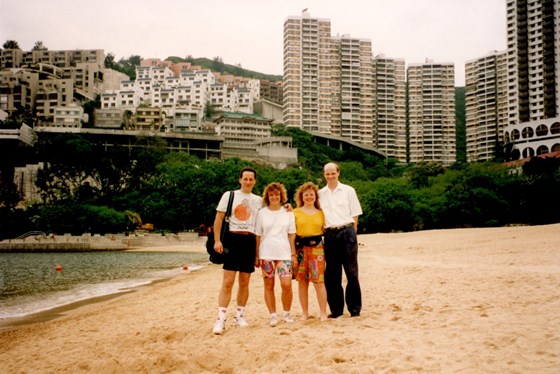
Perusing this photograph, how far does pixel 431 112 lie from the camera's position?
12238cm

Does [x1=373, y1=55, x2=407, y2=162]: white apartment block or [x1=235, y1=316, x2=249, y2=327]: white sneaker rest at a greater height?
[x1=373, y1=55, x2=407, y2=162]: white apartment block

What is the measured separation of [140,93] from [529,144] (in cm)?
8982

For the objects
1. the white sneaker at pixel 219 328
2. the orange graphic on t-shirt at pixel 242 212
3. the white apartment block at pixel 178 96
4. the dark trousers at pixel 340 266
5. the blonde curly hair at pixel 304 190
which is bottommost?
the white sneaker at pixel 219 328

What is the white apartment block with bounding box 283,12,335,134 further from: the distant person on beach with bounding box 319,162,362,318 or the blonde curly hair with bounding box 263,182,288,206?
the blonde curly hair with bounding box 263,182,288,206

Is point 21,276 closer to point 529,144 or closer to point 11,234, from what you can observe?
point 11,234

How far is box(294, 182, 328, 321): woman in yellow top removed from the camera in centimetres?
612

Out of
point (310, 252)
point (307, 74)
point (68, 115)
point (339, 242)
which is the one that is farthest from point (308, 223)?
point (307, 74)

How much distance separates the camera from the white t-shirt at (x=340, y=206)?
624cm

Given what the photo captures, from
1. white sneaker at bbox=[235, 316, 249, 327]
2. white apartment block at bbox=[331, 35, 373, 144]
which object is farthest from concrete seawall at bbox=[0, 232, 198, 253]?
white apartment block at bbox=[331, 35, 373, 144]

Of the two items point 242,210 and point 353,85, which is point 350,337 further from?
point 353,85

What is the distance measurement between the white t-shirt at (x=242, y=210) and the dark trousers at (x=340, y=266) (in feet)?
3.40

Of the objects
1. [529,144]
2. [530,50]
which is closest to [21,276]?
[529,144]

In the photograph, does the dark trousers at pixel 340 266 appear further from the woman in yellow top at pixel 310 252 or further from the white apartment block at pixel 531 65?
the white apartment block at pixel 531 65

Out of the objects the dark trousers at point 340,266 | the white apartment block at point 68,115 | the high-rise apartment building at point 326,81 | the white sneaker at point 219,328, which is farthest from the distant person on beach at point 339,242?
the high-rise apartment building at point 326,81
